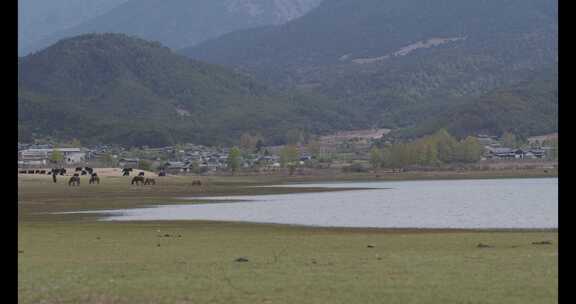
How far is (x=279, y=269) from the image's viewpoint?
21.3m

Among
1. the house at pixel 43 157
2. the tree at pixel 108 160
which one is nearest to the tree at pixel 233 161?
the tree at pixel 108 160

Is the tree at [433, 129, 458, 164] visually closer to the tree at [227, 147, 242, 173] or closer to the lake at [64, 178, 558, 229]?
the tree at [227, 147, 242, 173]

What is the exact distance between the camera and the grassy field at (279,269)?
1734cm

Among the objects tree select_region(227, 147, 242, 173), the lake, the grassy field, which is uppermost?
tree select_region(227, 147, 242, 173)

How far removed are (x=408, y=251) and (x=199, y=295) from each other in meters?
10.0

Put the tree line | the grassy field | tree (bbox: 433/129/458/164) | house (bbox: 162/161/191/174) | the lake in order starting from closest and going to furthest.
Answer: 1. the grassy field
2. the lake
3. house (bbox: 162/161/191/174)
4. the tree line
5. tree (bbox: 433/129/458/164)

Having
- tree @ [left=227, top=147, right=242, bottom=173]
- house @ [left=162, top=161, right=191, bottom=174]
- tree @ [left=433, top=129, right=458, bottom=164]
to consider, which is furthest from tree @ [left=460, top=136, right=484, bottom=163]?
house @ [left=162, top=161, right=191, bottom=174]

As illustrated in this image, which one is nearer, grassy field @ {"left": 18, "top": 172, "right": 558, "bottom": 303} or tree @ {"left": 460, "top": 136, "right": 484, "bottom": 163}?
grassy field @ {"left": 18, "top": 172, "right": 558, "bottom": 303}

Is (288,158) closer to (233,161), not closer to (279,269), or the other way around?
(233,161)

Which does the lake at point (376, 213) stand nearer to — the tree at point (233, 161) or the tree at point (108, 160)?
the tree at point (233, 161)

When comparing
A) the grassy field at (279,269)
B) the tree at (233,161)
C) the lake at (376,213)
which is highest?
the tree at (233,161)

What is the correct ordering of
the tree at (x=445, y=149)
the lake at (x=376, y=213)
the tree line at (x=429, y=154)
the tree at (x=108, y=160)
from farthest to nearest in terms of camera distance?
the tree at (x=445, y=149)
the tree at (x=108, y=160)
the tree line at (x=429, y=154)
the lake at (x=376, y=213)

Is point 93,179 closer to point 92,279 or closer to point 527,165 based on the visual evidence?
point 92,279

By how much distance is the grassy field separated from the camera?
17344 mm
